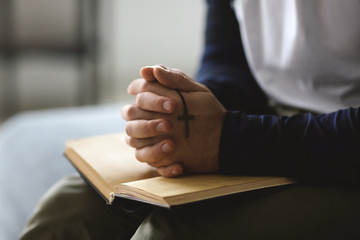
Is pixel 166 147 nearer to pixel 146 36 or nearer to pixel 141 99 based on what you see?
pixel 141 99

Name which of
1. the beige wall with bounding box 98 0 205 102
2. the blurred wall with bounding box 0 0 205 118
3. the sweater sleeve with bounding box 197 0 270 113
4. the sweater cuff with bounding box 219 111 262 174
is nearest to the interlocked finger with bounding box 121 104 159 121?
the sweater cuff with bounding box 219 111 262 174

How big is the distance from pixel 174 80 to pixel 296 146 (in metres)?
0.18

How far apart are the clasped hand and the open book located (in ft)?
0.07

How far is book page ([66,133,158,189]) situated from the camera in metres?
0.56

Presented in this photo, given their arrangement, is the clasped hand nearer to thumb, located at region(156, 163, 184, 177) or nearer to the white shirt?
thumb, located at region(156, 163, 184, 177)

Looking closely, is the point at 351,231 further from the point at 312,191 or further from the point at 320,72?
the point at 320,72

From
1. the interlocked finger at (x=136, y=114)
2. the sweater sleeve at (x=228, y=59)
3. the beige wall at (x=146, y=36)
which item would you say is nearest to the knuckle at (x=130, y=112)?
the interlocked finger at (x=136, y=114)

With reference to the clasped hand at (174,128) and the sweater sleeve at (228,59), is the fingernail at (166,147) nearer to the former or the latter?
the clasped hand at (174,128)

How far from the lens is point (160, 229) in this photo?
1.52ft

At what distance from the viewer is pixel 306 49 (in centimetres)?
66

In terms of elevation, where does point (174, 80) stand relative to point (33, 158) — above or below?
above

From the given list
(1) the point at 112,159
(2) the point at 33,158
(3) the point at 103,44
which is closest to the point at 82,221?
(1) the point at 112,159

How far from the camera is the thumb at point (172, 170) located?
0.53 m

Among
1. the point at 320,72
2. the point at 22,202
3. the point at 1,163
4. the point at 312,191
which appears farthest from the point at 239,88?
the point at 1,163
